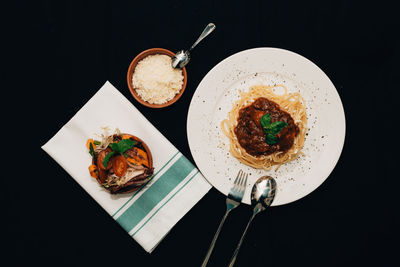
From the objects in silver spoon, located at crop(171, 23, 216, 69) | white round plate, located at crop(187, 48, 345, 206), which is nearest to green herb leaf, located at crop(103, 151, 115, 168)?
white round plate, located at crop(187, 48, 345, 206)

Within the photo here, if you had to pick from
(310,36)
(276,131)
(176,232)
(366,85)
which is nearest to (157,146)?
(176,232)

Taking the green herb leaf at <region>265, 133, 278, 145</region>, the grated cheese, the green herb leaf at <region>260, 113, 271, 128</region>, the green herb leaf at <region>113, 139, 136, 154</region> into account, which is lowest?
the green herb leaf at <region>265, 133, 278, 145</region>

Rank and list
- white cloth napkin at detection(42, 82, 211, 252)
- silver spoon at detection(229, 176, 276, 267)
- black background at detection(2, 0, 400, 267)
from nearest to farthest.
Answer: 1. silver spoon at detection(229, 176, 276, 267)
2. white cloth napkin at detection(42, 82, 211, 252)
3. black background at detection(2, 0, 400, 267)

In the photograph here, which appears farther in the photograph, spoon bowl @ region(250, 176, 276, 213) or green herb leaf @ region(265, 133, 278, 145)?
spoon bowl @ region(250, 176, 276, 213)

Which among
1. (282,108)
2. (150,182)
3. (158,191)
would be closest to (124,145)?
(150,182)

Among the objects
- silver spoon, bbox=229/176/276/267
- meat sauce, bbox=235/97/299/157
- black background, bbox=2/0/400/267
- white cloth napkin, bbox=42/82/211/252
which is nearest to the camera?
meat sauce, bbox=235/97/299/157

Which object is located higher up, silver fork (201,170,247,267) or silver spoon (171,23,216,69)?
silver spoon (171,23,216,69)

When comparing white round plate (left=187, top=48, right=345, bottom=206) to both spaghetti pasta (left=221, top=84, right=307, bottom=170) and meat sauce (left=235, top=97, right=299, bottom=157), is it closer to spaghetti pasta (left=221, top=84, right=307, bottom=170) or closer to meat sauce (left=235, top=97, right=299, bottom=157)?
spaghetti pasta (left=221, top=84, right=307, bottom=170)
